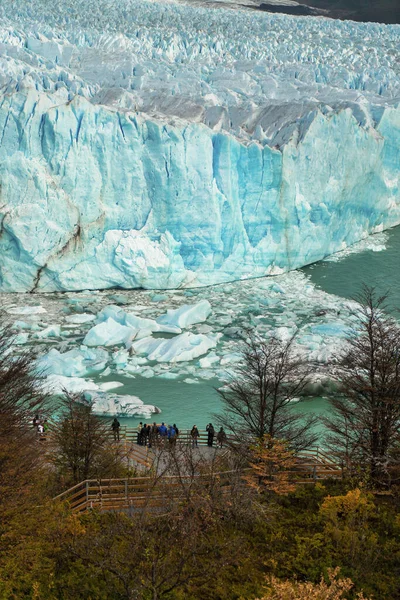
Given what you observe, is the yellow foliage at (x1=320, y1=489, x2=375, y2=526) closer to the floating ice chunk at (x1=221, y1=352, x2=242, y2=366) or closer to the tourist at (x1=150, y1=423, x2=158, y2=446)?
the tourist at (x1=150, y1=423, x2=158, y2=446)

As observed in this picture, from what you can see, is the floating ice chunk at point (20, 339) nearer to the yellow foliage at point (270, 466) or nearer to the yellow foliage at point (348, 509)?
the yellow foliage at point (270, 466)

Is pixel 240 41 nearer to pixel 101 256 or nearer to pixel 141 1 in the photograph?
pixel 141 1

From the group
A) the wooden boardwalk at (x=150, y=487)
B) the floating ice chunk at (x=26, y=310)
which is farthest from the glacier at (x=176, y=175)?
the wooden boardwalk at (x=150, y=487)

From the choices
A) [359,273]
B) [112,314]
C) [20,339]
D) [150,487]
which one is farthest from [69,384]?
[359,273]

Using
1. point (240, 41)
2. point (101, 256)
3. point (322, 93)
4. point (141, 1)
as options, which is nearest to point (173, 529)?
point (101, 256)

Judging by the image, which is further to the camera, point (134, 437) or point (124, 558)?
point (134, 437)

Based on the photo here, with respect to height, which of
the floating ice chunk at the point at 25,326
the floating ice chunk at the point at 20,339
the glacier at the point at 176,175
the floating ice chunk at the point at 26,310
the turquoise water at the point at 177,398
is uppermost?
the glacier at the point at 176,175

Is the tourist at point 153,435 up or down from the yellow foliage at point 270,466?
down
